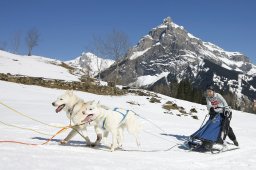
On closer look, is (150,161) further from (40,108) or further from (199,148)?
(40,108)

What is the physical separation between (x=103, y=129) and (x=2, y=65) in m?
35.2

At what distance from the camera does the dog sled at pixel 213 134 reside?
10.1m

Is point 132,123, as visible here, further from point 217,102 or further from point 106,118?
point 217,102

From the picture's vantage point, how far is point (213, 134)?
10.2m

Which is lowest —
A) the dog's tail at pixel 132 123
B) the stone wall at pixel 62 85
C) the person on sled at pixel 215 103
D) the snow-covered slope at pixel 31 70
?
the dog's tail at pixel 132 123

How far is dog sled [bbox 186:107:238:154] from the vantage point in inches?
399

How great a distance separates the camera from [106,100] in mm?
25672

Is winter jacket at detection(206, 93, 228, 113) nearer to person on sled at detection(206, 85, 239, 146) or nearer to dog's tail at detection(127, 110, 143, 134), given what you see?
person on sled at detection(206, 85, 239, 146)

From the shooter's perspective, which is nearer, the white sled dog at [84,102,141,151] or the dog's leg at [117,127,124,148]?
the white sled dog at [84,102,141,151]

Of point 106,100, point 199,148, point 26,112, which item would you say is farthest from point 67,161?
point 106,100

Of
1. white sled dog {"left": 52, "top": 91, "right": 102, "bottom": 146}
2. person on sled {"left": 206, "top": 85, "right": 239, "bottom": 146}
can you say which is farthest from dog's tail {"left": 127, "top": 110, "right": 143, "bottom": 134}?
person on sled {"left": 206, "top": 85, "right": 239, "bottom": 146}

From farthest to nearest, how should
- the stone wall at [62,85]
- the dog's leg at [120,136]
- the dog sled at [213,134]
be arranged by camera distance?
the stone wall at [62,85] < the dog sled at [213,134] < the dog's leg at [120,136]

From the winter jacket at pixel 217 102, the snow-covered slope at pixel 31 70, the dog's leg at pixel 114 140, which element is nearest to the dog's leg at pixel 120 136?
the dog's leg at pixel 114 140

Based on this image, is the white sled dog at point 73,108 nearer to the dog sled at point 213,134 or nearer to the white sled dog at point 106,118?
the white sled dog at point 106,118
